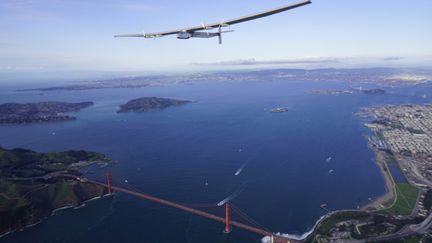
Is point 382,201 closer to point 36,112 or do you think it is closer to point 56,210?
point 56,210

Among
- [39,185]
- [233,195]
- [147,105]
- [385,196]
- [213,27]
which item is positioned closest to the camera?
[213,27]


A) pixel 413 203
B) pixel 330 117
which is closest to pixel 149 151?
pixel 413 203

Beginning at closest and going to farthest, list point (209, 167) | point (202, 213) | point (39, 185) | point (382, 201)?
point (202, 213) → point (382, 201) → point (39, 185) → point (209, 167)

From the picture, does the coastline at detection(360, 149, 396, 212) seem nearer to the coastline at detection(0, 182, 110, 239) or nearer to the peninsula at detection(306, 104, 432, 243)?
the peninsula at detection(306, 104, 432, 243)

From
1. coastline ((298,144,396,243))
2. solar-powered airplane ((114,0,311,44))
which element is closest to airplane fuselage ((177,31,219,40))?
solar-powered airplane ((114,0,311,44))

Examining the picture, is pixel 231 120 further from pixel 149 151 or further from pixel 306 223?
pixel 306 223

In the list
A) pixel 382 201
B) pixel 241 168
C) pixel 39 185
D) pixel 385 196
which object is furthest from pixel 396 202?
pixel 39 185

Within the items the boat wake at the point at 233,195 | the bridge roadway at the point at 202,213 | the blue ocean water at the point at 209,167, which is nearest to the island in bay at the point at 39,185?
the blue ocean water at the point at 209,167
